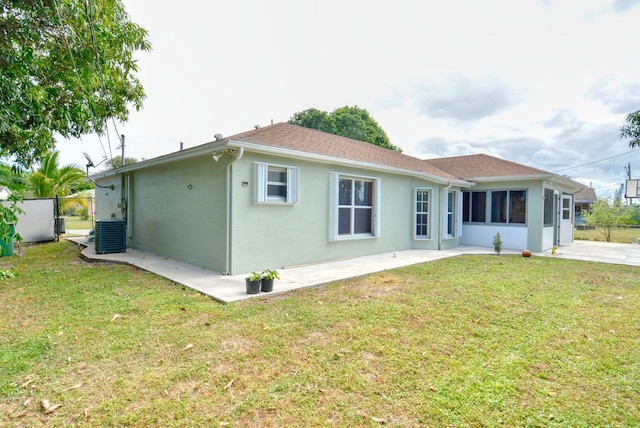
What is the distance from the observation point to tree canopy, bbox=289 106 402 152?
28.3 m

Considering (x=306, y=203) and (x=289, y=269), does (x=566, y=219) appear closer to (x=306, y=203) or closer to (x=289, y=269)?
(x=306, y=203)

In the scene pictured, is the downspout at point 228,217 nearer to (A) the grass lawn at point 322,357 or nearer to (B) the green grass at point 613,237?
(A) the grass lawn at point 322,357

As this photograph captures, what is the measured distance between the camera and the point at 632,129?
28.2ft

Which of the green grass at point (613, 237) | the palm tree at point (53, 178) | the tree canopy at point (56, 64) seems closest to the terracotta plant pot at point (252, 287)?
the tree canopy at point (56, 64)

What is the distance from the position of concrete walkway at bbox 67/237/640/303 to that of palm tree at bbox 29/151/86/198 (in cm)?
757

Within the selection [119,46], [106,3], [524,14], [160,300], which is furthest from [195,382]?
[524,14]

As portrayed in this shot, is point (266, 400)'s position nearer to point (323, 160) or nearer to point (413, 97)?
point (323, 160)

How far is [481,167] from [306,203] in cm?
965

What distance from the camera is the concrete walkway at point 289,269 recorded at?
19.8 ft

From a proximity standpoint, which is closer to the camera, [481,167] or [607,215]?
[481,167]

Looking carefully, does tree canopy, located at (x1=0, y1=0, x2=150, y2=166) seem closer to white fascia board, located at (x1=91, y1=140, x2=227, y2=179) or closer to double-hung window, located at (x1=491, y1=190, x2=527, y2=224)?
white fascia board, located at (x1=91, y1=140, x2=227, y2=179)

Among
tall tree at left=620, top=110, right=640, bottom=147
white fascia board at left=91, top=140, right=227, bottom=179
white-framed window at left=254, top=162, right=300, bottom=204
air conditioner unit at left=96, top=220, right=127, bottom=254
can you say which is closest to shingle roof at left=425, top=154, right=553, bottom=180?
tall tree at left=620, top=110, right=640, bottom=147

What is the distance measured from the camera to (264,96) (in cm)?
1628

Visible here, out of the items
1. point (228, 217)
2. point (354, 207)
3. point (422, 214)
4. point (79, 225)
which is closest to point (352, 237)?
point (354, 207)
